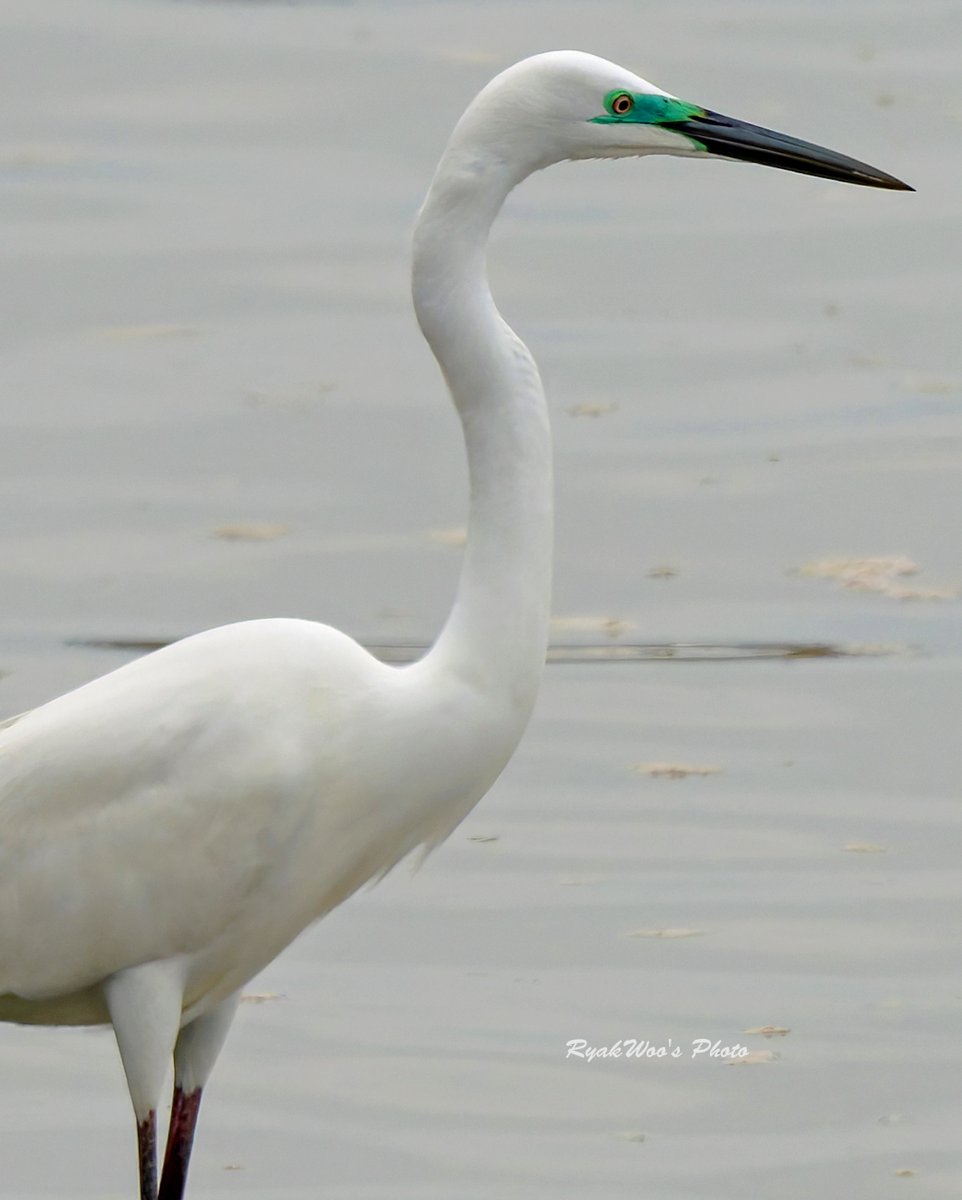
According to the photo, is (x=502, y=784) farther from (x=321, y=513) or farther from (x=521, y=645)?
(x=521, y=645)

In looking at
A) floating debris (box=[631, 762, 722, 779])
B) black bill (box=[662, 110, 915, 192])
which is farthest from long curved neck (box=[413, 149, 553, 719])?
floating debris (box=[631, 762, 722, 779])

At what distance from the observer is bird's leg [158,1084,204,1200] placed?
157 inches

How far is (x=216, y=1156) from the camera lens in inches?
172

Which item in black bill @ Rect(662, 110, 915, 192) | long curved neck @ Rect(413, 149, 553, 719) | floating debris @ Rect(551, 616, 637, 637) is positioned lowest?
floating debris @ Rect(551, 616, 637, 637)

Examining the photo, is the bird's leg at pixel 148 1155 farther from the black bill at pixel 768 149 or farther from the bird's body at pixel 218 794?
the black bill at pixel 768 149

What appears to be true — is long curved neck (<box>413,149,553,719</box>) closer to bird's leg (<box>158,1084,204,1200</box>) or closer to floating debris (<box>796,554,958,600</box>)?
bird's leg (<box>158,1084,204,1200</box>)

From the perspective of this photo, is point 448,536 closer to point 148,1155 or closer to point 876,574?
point 876,574

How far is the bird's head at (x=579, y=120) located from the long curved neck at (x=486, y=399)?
0.04 meters

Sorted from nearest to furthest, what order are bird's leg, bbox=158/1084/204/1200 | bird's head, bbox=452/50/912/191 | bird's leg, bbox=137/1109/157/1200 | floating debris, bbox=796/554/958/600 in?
bird's head, bbox=452/50/912/191, bird's leg, bbox=137/1109/157/1200, bird's leg, bbox=158/1084/204/1200, floating debris, bbox=796/554/958/600

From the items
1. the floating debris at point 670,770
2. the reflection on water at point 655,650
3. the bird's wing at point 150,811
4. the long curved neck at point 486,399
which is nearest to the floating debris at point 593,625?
the reflection on water at point 655,650

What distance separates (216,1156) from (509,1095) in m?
0.58

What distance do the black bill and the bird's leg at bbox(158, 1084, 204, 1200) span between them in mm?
1758

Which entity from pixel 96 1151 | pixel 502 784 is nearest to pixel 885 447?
pixel 502 784

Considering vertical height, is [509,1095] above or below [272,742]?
below
